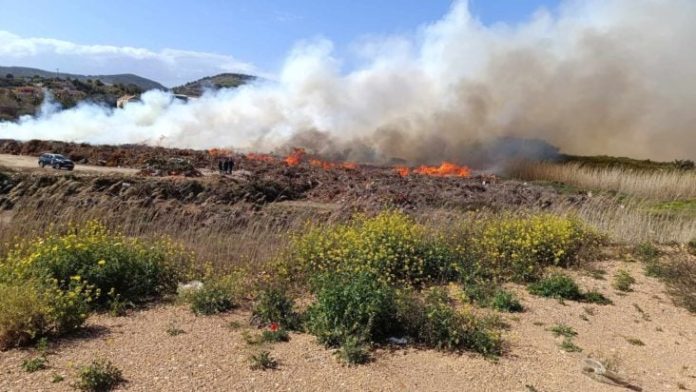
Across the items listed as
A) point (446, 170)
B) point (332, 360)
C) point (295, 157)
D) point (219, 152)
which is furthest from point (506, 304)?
point (219, 152)

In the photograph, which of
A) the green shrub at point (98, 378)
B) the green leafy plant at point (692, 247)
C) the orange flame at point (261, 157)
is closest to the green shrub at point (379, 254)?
the green shrub at point (98, 378)

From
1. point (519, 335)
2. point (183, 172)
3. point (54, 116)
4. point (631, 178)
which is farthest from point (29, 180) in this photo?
point (54, 116)

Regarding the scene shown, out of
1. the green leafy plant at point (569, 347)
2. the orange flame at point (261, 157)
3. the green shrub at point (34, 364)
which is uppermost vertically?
the green leafy plant at point (569, 347)

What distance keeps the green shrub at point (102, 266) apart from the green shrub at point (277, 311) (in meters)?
2.05

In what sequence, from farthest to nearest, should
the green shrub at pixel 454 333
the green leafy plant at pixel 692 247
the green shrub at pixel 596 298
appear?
1. the green leafy plant at pixel 692 247
2. the green shrub at pixel 596 298
3. the green shrub at pixel 454 333

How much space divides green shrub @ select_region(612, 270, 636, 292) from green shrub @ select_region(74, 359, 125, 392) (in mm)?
8446

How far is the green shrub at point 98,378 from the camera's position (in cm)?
556

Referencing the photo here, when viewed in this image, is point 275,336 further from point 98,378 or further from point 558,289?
point 558,289

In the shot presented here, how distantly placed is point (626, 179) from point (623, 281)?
20.7 meters

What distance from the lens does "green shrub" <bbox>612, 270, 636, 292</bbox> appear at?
1030 centimetres

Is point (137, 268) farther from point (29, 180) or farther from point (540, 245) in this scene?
point (29, 180)

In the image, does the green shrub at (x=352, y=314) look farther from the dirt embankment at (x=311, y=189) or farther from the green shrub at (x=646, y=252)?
the dirt embankment at (x=311, y=189)

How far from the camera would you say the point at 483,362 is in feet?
21.8

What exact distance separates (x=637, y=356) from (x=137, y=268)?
7.14 m
